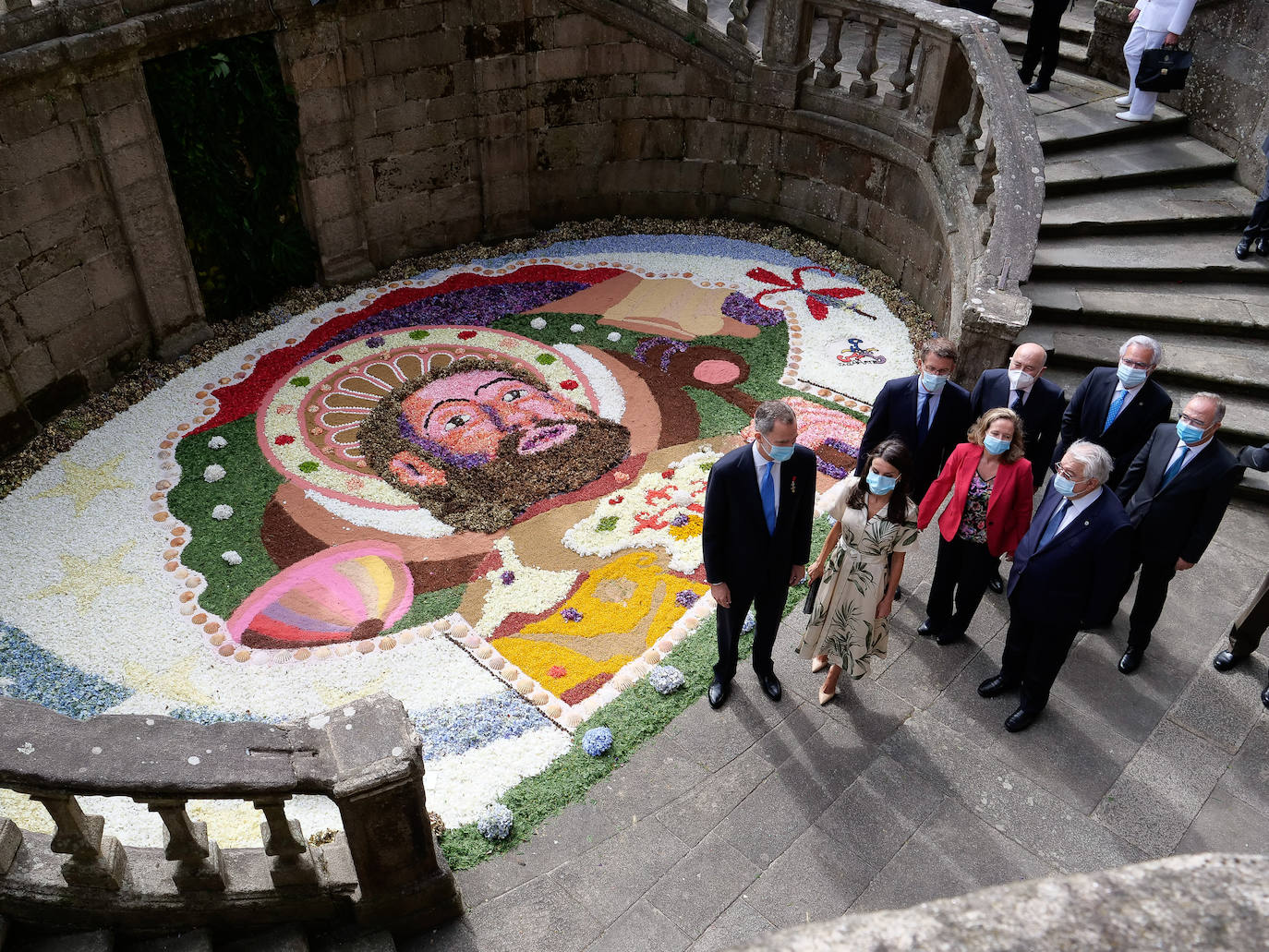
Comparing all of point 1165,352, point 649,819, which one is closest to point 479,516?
point 649,819

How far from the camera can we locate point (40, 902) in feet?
11.3

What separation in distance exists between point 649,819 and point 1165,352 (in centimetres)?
546

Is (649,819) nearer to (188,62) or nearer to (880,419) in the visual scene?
(880,419)

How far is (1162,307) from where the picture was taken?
7.70 meters

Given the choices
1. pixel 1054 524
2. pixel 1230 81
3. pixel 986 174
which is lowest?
pixel 1054 524

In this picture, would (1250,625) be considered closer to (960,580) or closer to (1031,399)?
(960,580)

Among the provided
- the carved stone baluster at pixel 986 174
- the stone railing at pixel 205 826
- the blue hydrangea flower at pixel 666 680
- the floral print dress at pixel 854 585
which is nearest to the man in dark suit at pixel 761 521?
the floral print dress at pixel 854 585

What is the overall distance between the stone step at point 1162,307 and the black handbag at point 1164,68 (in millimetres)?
2102

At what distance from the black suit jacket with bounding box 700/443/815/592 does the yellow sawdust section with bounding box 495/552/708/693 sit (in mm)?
1285

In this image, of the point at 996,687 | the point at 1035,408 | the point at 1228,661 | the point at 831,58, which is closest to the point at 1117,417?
the point at 1035,408

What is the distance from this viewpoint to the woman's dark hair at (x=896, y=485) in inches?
184

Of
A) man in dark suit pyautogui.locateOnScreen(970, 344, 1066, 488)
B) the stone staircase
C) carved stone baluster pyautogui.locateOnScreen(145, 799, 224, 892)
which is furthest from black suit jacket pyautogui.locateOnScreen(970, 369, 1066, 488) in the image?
carved stone baluster pyautogui.locateOnScreen(145, 799, 224, 892)

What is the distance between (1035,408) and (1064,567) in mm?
1192

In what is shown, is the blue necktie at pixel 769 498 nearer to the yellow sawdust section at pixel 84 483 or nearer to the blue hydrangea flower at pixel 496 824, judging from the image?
the blue hydrangea flower at pixel 496 824
